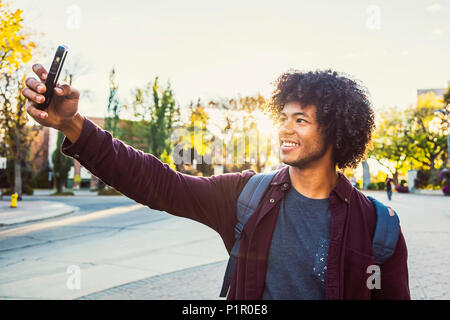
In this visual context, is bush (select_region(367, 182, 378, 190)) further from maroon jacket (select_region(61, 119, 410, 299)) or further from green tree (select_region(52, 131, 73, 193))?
maroon jacket (select_region(61, 119, 410, 299))

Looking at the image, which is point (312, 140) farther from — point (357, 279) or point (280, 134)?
point (357, 279)

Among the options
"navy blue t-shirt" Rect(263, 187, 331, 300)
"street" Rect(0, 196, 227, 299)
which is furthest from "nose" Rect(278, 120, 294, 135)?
"street" Rect(0, 196, 227, 299)


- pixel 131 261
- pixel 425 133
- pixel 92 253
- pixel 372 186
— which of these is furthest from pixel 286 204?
pixel 372 186

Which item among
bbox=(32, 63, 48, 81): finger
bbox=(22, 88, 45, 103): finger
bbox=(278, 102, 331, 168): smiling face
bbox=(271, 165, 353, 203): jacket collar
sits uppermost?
bbox=(32, 63, 48, 81): finger

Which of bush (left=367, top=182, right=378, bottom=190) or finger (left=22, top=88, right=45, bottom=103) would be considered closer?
finger (left=22, top=88, right=45, bottom=103)

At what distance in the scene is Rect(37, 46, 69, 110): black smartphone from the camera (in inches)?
61.0

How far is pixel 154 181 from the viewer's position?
1950mm

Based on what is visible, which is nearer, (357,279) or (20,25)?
(357,279)

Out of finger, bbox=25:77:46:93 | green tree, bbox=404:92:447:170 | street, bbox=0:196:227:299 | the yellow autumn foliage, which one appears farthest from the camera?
green tree, bbox=404:92:447:170

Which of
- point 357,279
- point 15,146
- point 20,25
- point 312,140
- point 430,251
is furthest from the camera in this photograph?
point 15,146

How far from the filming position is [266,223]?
6.31 ft

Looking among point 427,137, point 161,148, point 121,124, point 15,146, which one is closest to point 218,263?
point 15,146

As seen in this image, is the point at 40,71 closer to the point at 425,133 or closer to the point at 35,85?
the point at 35,85
